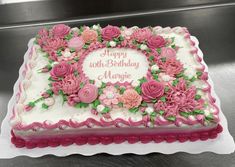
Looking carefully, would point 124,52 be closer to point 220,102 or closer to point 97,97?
point 97,97

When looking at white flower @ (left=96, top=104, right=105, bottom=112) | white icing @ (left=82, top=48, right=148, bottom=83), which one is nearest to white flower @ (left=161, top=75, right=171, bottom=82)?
white icing @ (left=82, top=48, right=148, bottom=83)

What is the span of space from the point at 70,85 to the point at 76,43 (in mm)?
336

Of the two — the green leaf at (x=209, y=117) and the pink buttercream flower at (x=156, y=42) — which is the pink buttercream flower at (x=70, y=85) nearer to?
the pink buttercream flower at (x=156, y=42)

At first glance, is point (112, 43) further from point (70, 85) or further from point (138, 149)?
point (138, 149)

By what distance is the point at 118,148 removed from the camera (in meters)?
1.54

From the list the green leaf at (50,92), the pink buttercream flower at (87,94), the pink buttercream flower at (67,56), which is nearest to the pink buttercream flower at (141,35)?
the pink buttercream flower at (67,56)

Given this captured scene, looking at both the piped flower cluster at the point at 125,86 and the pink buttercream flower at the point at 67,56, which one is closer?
the piped flower cluster at the point at 125,86

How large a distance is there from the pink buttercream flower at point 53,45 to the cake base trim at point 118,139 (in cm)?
51

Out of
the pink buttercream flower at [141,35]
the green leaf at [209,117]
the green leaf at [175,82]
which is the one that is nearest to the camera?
the green leaf at [209,117]

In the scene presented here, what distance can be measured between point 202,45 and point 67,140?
106 cm

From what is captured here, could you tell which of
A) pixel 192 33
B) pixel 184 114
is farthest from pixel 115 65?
pixel 192 33

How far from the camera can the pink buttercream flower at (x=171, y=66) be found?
1.63 metres

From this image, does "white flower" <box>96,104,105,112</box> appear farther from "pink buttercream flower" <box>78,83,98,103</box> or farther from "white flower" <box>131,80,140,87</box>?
"white flower" <box>131,80,140,87</box>

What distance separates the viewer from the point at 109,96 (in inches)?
60.8
